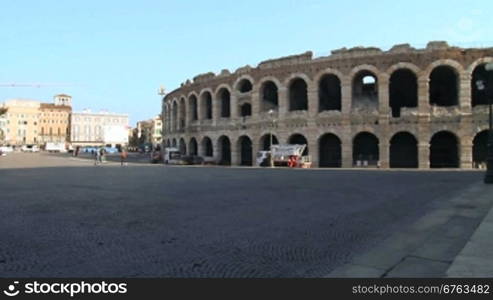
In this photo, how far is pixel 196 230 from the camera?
24.7ft

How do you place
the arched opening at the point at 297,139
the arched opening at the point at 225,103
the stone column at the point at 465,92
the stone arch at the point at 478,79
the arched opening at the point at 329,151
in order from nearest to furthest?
→ 1. the stone column at the point at 465,92
2. the stone arch at the point at 478,79
3. the arched opening at the point at 329,151
4. the arched opening at the point at 297,139
5. the arched opening at the point at 225,103

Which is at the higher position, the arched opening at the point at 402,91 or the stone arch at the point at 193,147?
the arched opening at the point at 402,91

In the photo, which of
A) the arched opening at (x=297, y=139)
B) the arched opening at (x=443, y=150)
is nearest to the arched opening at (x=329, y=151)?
the arched opening at (x=297, y=139)

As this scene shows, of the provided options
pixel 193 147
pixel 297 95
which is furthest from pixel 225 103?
pixel 297 95

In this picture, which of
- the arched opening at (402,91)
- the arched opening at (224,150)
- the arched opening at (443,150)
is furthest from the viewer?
the arched opening at (224,150)

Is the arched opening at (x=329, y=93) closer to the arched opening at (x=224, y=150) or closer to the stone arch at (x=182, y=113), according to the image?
the arched opening at (x=224, y=150)

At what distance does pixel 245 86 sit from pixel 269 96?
323 cm

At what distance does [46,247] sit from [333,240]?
4.94 meters

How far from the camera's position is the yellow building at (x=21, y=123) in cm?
13900

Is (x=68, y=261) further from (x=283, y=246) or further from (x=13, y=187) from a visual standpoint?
(x=13, y=187)

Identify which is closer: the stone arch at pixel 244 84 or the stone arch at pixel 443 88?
the stone arch at pixel 443 88

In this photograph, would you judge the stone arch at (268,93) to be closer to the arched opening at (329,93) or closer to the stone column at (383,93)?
the arched opening at (329,93)

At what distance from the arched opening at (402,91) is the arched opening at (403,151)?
10.7 feet

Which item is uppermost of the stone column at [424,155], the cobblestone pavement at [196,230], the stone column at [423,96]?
the stone column at [423,96]
